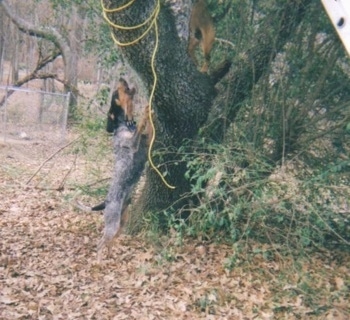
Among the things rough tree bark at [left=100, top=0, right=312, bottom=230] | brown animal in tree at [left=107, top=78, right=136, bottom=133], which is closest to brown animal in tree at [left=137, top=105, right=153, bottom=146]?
brown animal in tree at [left=107, top=78, right=136, bottom=133]

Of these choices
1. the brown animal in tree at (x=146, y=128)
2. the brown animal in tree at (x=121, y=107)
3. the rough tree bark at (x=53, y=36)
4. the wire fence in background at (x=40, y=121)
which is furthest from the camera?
the rough tree bark at (x=53, y=36)

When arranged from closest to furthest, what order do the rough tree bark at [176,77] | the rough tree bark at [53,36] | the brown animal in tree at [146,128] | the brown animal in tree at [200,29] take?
the rough tree bark at [176,77] < the brown animal in tree at [146,128] < the brown animal in tree at [200,29] < the rough tree bark at [53,36]

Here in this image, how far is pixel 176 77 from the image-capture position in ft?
19.1

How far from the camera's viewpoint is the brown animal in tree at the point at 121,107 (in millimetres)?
5410

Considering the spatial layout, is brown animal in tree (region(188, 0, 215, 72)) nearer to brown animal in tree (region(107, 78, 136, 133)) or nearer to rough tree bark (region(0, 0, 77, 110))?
brown animal in tree (region(107, 78, 136, 133))

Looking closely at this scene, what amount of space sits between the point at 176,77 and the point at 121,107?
2.45ft

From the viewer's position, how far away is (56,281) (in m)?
5.62

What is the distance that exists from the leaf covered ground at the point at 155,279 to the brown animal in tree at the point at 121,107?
1536 mm

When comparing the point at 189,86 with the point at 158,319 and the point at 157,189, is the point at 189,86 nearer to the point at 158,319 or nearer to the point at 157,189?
the point at 157,189

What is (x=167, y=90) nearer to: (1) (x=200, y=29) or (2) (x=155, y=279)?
(1) (x=200, y=29)

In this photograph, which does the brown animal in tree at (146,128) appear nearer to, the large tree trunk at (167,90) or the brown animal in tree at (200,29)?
the large tree trunk at (167,90)

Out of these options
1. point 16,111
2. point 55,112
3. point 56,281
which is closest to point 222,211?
point 56,281

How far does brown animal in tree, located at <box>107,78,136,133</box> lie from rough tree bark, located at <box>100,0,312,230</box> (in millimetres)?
413

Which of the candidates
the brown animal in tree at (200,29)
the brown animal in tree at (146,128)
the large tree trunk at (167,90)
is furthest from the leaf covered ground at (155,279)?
the brown animal in tree at (200,29)
